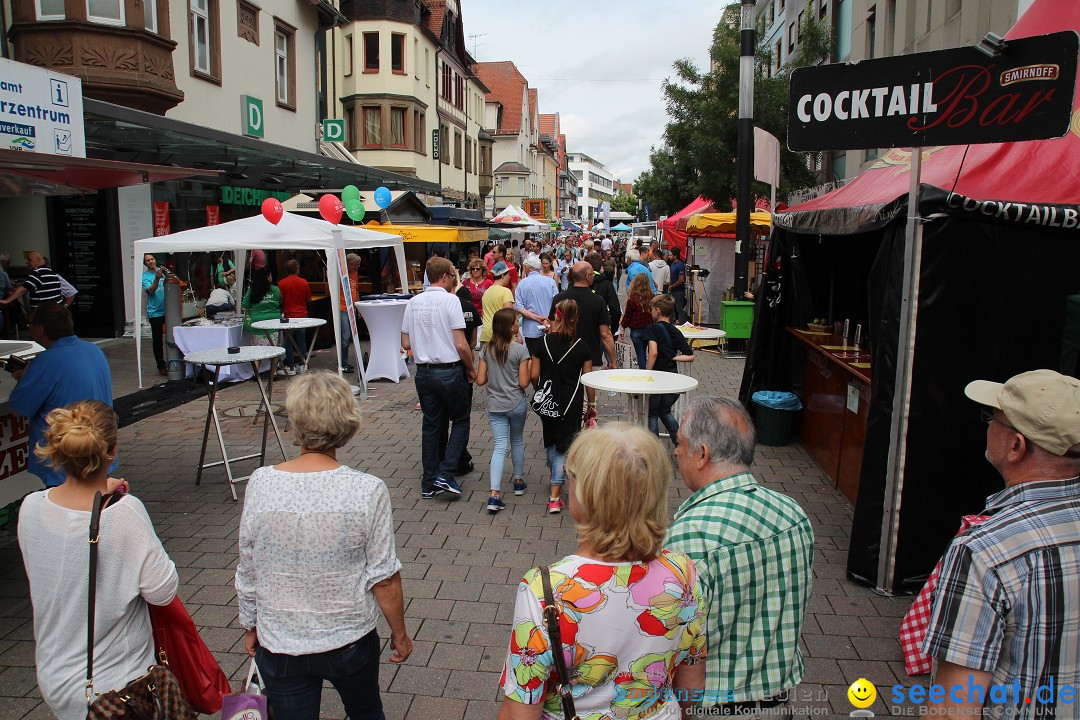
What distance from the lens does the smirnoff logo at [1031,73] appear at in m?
3.91

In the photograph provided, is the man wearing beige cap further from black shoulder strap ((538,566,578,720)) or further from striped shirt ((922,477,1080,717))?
black shoulder strap ((538,566,578,720))

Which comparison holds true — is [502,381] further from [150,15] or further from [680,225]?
[680,225]

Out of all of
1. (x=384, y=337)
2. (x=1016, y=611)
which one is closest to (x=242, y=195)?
(x=384, y=337)

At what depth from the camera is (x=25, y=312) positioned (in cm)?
1224

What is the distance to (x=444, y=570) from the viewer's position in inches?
192

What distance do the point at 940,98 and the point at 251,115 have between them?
652 inches

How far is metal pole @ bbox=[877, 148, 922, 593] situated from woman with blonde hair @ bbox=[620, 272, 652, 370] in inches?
162

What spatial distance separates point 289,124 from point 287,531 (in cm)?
1996

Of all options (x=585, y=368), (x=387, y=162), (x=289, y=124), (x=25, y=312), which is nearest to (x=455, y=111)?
(x=387, y=162)

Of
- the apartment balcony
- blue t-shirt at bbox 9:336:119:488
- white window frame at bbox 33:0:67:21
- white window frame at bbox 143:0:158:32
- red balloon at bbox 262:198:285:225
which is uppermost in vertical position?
white window frame at bbox 143:0:158:32

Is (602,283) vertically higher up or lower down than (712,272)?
lower down

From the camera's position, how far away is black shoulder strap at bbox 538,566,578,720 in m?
1.79

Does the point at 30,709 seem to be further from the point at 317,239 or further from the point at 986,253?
the point at 317,239

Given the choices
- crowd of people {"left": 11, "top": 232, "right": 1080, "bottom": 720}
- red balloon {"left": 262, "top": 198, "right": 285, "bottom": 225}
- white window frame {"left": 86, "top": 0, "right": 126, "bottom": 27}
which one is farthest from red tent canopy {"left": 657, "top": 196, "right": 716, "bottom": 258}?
crowd of people {"left": 11, "top": 232, "right": 1080, "bottom": 720}
